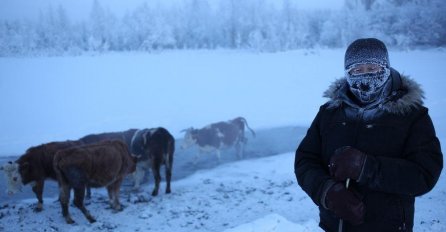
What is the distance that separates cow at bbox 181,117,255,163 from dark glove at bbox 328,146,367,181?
288 inches

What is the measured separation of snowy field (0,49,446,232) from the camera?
5.39m

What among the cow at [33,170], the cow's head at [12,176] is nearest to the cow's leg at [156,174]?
the cow at [33,170]

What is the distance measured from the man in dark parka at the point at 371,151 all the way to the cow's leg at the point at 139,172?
5746 mm

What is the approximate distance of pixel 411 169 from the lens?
1.59m

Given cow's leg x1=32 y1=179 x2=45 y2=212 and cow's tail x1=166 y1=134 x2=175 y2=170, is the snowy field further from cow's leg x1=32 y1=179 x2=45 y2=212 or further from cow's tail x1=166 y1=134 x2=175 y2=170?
cow's tail x1=166 y1=134 x2=175 y2=170

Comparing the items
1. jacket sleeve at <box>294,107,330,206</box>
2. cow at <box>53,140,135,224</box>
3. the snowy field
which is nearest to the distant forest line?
the snowy field

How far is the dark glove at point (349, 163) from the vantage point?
1.61 metres

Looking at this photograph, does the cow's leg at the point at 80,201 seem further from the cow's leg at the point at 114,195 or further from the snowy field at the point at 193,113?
the cow's leg at the point at 114,195

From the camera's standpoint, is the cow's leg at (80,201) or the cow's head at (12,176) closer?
the cow's leg at (80,201)

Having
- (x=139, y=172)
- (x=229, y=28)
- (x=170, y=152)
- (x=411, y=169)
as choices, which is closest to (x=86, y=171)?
(x=139, y=172)

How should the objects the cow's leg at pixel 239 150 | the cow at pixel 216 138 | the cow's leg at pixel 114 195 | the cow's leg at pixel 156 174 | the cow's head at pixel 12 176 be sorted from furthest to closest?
the cow's leg at pixel 239 150, the cow at pixel 216 138, the cow's leg at pixel 156 174, the cow's leg at pixel 114 195, the cow's head at pixel 12 176

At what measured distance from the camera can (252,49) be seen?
18.8 m

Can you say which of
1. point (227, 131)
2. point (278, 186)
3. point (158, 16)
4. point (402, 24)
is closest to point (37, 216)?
point (278, 186)

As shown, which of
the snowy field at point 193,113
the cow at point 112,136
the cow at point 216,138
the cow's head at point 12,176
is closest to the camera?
the snowy field at point 193,113
